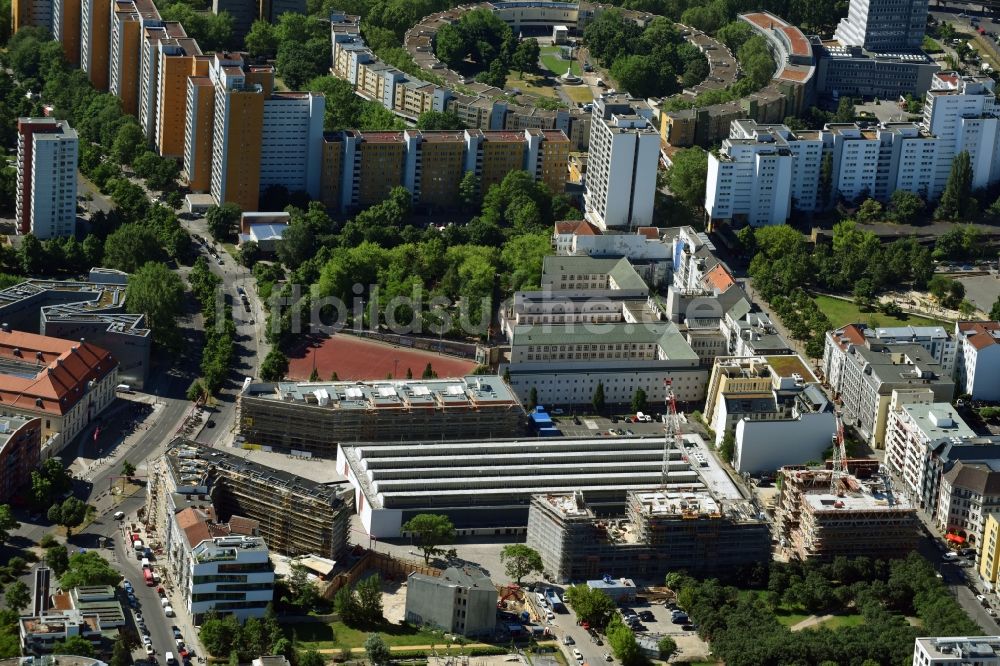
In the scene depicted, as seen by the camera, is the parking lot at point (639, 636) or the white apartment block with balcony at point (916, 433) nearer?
the parking lot at point (639, 636)

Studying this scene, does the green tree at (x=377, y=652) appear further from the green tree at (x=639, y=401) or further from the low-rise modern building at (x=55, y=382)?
the green tree at (x=639, y=401)

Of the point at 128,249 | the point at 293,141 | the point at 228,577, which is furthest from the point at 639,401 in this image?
the point at 293,141

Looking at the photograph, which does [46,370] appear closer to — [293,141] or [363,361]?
[363,361]

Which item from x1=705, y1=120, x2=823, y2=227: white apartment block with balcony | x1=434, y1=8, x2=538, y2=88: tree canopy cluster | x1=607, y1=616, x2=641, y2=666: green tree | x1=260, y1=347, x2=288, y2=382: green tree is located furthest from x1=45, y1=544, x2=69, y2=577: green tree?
x1=434, y1=8, x2=538, y2=88: tree canopy cluster

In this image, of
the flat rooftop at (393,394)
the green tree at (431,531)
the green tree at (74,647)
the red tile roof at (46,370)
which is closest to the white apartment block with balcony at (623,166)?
the flat rooftop at (393,394)

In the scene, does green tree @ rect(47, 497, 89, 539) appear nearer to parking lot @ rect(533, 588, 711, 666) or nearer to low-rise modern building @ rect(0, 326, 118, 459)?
low-rise modern building @ rect(0, 326, 118, 459)

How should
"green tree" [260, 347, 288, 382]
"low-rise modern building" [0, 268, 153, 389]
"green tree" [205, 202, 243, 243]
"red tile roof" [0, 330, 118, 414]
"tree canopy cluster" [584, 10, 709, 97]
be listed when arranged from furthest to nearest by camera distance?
"tree canopy cluster" [584, 10, 709, 97] → "green tree" [205, 202, 243, 243] → "green tree" [260, 347, 288, 382] → "low-rise modern building" [0, 268, 153, 389] → "red tile roof" [0, 330, 118, 414]
